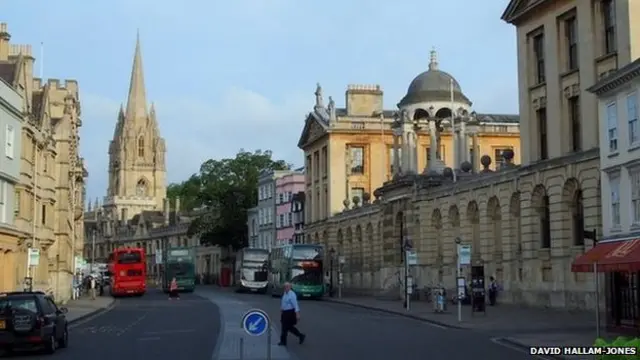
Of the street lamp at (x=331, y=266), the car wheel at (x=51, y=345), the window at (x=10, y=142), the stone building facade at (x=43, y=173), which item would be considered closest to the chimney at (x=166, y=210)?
the street lamp at (x=331, y=266)

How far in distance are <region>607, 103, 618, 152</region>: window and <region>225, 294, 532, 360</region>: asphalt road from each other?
728 cm

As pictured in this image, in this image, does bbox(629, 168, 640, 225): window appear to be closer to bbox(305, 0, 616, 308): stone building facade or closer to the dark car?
bbox(305, 0, 616, 308): stone building facade

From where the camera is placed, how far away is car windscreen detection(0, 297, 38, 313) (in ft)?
81.5

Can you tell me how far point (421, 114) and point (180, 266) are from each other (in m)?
30.8

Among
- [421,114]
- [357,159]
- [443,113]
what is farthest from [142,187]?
[443,113]

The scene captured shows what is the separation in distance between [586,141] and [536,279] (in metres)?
6.92

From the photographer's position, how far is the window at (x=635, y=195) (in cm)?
3016

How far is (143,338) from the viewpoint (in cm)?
3078

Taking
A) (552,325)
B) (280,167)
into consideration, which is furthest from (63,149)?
(280,167)

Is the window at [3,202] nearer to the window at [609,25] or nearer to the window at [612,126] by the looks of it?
the window at [612,126]

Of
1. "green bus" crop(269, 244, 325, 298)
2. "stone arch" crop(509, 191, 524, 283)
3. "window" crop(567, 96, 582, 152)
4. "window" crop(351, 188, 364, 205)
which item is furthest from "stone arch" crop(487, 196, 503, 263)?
"window" crop(351, 188, 364, 205)

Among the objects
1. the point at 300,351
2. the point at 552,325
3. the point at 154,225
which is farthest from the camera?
the point at 154,225

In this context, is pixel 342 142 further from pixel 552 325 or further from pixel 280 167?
pixel 552 325

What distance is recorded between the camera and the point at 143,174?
191 m
